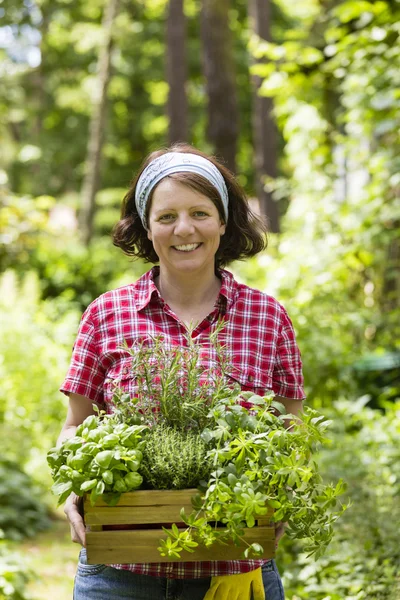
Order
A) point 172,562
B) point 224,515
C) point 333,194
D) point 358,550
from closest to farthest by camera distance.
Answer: point 224,515
point 172,562
point 358,550
point 333,194

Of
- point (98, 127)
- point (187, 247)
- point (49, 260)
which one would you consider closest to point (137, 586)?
point (187, 247)


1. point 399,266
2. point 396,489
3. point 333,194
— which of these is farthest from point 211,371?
point 333,194

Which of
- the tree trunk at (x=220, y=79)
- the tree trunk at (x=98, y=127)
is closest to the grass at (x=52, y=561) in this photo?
the tree trunk at (x=220, y=79)

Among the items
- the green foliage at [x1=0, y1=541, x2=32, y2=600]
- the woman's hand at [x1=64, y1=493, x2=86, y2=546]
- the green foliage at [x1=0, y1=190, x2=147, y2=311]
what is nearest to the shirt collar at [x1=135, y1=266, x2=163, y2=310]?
the woman's hand at [x1=64, y1=493, x2=86, y2=546]

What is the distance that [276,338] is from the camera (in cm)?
241

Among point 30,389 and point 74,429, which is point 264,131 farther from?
point 74,429

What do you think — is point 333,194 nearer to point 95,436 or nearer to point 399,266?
point 399,266

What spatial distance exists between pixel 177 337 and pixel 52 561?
3.77 metres

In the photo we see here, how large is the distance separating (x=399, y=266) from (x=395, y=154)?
3.37 feet

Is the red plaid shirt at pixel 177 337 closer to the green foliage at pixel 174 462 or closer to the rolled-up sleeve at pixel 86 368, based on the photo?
the rolled-up sleeve at pixel 86 368

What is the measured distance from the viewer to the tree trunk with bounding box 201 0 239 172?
1132 centimetres

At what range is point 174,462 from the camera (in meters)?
1.92

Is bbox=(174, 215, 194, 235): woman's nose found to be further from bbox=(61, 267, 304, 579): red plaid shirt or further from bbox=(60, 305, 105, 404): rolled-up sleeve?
bbox=(60, 305, 105, 404): rolled-up sleeve

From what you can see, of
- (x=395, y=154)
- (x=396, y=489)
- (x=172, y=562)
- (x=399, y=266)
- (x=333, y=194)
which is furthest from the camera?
(x=333, y=194)
